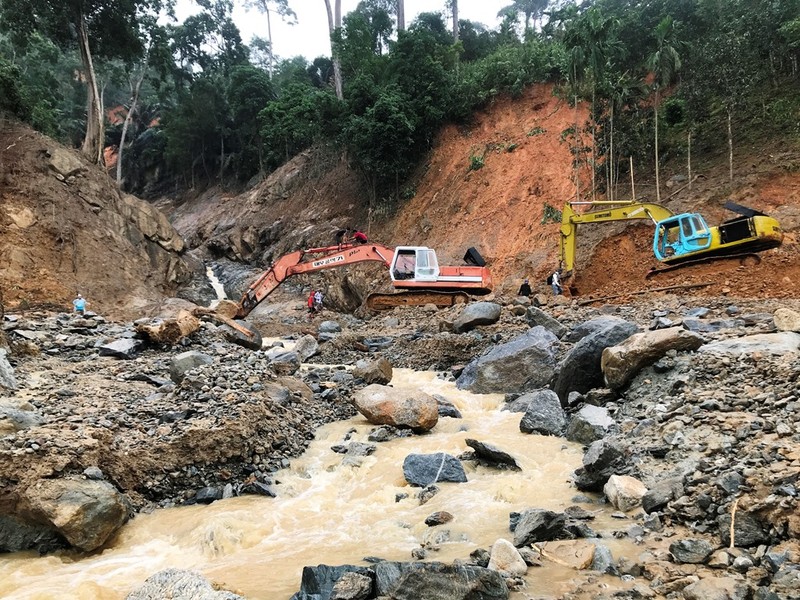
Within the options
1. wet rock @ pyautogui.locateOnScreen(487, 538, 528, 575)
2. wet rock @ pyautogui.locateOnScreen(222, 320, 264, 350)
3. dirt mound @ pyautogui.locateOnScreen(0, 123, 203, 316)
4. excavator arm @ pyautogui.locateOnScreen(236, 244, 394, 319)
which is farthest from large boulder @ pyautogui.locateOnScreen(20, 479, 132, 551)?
dirt mound @ pyautogui.locateOnScreen(0, 123, 203, 316)

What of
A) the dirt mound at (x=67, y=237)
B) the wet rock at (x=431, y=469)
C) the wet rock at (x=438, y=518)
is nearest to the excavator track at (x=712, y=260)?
the wet rock at (x=431, y=469)

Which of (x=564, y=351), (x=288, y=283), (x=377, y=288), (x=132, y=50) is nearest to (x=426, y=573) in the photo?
(x=564, y=351)

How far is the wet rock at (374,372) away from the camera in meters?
9.56

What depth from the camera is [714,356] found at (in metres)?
6.49

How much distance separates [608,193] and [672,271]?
6.93 m

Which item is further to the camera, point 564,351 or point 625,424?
point 564,351

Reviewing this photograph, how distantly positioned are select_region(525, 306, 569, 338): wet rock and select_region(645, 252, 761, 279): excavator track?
16.1 feet

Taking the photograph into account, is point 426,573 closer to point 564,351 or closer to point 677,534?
point 677,534

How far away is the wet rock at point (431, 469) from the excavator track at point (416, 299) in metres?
10.3

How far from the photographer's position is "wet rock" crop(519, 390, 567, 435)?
6.75 meters

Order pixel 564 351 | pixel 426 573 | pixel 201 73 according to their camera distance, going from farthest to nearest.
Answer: pixel 201 73, pixel 564 351, pixel 426 573

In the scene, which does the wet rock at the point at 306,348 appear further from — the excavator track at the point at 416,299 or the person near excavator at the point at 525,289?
the person near excavator at the point at 525,289

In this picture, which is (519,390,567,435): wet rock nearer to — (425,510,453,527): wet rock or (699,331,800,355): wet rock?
(699,331,800,355): wet rock

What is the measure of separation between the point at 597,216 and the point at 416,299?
5.96m
